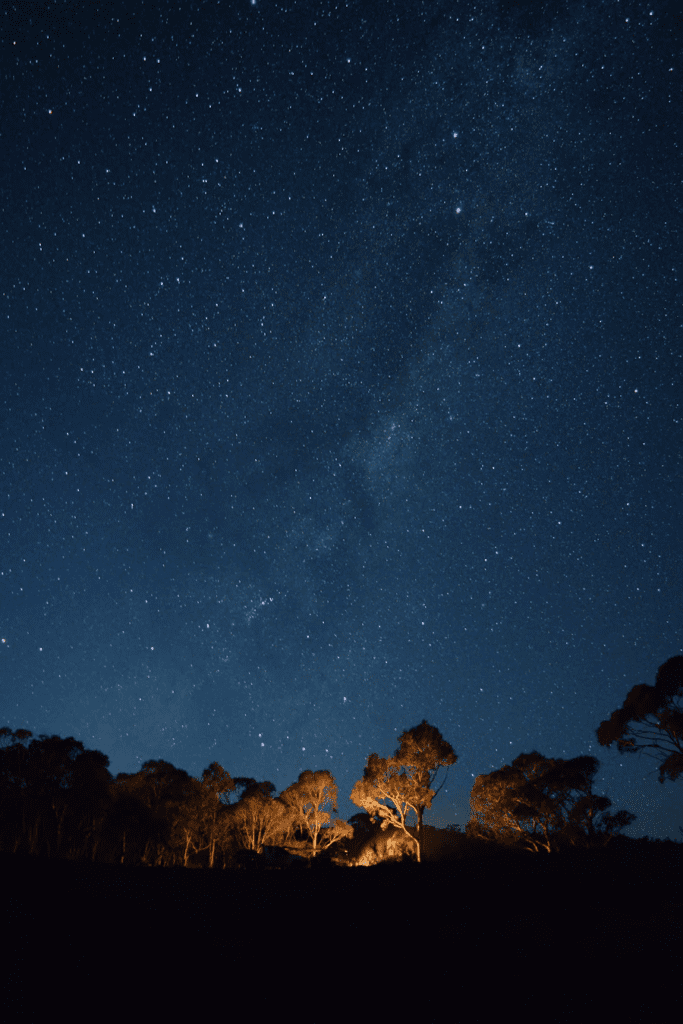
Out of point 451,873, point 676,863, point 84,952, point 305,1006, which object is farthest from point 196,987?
point 676,863

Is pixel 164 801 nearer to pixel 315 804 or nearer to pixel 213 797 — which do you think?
pixel 213 797

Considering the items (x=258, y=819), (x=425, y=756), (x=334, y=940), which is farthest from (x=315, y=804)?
(x=334, y=940)

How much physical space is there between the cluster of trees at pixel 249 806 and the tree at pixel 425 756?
2.3 inches

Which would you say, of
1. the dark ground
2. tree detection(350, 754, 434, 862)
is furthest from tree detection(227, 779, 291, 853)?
the dark ground

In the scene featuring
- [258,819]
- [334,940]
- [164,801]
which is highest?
[164,801]

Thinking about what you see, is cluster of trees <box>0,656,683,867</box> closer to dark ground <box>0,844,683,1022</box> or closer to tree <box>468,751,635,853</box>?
tree <box>468,751,635,853</box>

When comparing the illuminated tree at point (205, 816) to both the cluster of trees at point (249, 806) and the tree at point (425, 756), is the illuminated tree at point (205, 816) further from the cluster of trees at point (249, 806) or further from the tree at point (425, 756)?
the tree at point (425, 756)

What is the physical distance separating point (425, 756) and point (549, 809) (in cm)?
994

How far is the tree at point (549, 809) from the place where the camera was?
31234 millimetres

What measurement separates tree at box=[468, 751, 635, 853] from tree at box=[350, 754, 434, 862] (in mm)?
7159

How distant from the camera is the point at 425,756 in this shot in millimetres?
28516

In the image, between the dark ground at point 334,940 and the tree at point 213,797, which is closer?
the dark ground at point 334,940

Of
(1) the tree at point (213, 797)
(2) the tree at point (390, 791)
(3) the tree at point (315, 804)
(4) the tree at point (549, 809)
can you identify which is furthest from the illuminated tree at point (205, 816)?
(4) the tree at point (549, 809)

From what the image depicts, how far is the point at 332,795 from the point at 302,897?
914 inches
